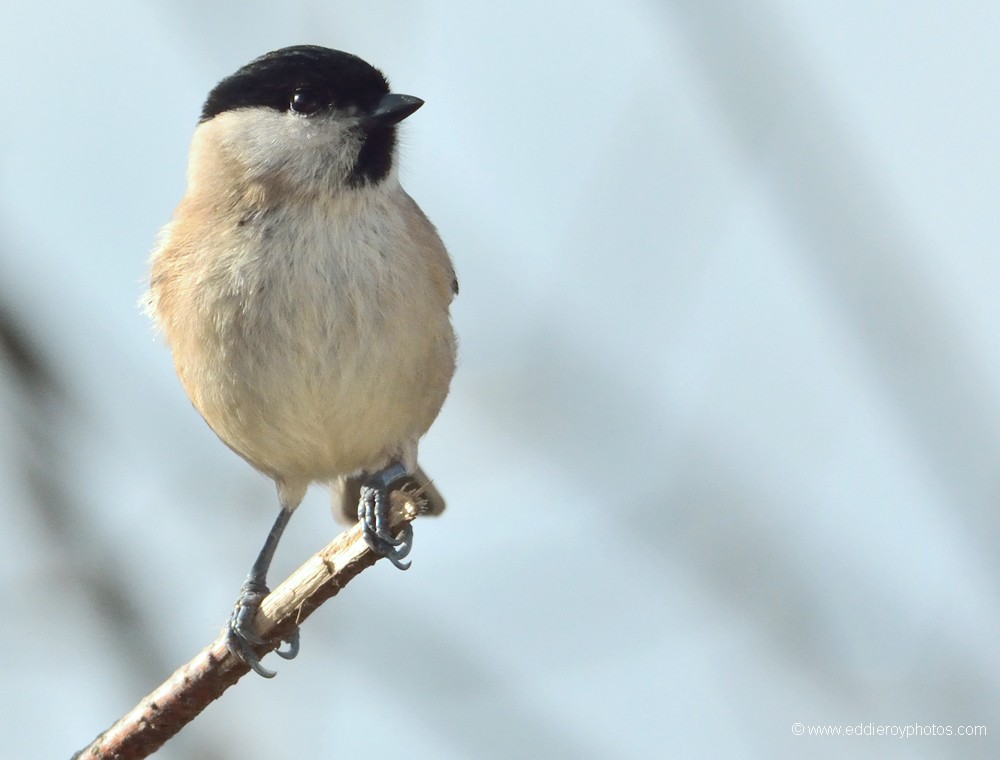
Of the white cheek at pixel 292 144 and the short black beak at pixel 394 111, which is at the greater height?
the short black beak at pixel 394 111

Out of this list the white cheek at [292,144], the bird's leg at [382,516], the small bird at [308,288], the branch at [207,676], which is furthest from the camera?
the white cheek at [292,144]

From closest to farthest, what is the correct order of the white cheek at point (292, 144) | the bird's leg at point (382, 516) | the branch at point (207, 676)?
the branch at point (207, 676) → the bird's leg at point (382, 516) → the white cheek at point (292, 144)

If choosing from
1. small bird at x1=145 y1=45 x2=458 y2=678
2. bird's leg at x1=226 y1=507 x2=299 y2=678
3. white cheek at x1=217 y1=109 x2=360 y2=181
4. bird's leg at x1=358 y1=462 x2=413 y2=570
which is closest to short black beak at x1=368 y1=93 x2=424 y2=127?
small bird at x1=145 y1=45 x2=458 y2=678

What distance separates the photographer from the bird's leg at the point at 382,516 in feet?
9.86

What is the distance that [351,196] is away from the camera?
352 centimetres

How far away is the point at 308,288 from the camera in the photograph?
3.30 m

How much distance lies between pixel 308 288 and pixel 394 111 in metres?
0.84

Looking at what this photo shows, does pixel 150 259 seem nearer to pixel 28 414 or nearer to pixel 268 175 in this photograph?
pixel 268 175

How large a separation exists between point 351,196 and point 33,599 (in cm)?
163

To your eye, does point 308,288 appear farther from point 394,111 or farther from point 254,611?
point 254,611

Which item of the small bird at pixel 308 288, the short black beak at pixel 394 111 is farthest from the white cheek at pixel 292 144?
the short black beak at pixel 394 111

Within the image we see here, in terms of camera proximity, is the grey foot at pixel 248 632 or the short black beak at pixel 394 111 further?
the short black beak at pixel 394 111

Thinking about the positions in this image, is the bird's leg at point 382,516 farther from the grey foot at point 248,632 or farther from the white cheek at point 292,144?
the white cheek at point 292,144

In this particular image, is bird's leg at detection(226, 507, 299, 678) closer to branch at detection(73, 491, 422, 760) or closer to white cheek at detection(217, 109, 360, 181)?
branch at detection(73, 491, 422, 760)
